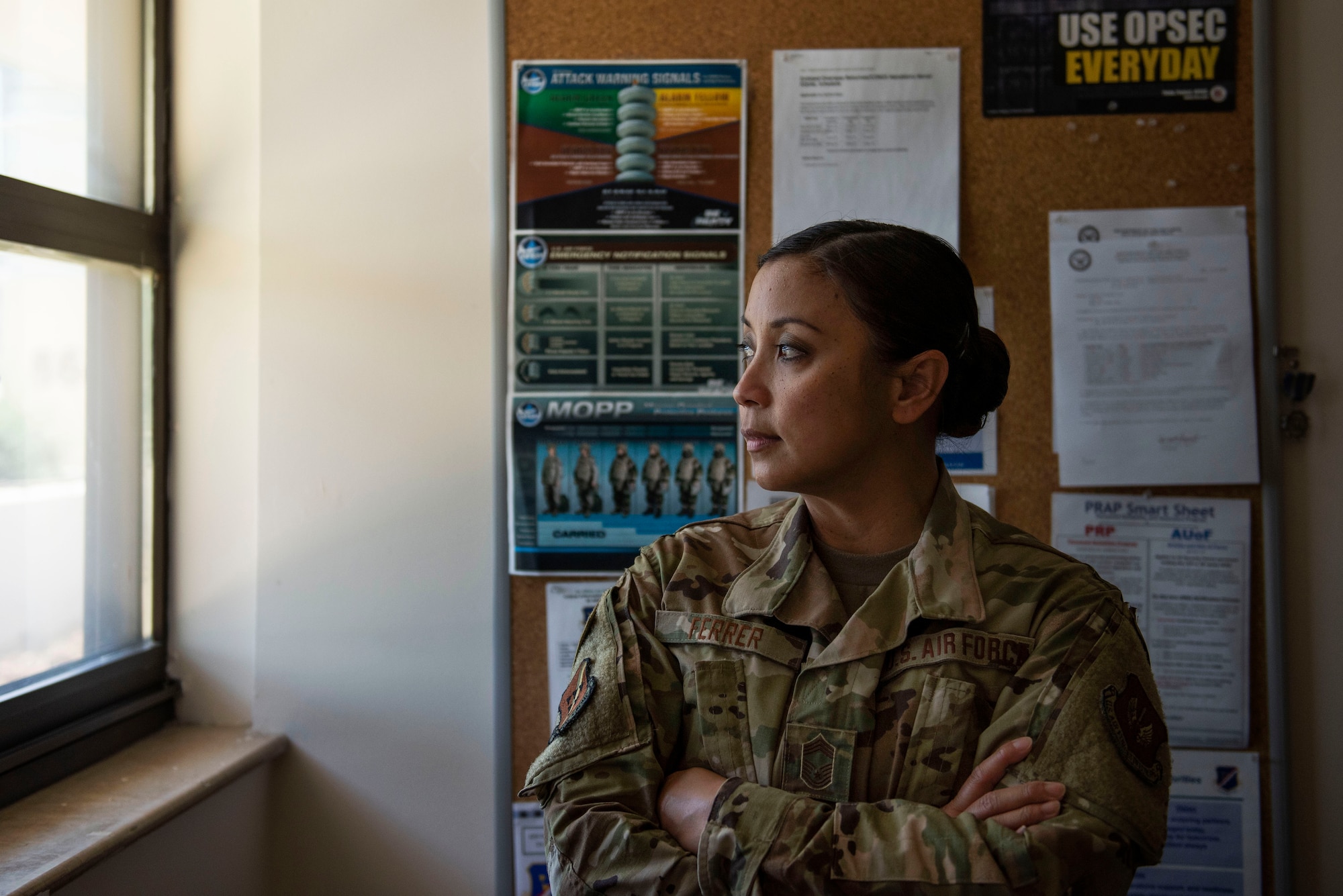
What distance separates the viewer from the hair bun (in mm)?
1290

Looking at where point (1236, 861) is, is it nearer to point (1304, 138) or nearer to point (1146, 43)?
point (1304, 138)

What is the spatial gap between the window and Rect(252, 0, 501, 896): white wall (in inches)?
9.8

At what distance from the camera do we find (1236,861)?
5.91ft

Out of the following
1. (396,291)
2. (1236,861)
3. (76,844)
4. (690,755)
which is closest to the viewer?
(690,755)

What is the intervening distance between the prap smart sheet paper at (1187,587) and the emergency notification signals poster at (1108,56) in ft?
2.56

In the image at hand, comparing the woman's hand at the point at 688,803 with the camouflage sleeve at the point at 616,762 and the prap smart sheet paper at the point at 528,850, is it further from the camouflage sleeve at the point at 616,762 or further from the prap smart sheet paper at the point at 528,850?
the prap smart sheet paper at the point at 528,850

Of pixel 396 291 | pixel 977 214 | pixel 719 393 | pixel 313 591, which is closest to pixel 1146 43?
pixel 977 214

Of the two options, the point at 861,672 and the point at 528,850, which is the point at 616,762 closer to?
the point at 861,672

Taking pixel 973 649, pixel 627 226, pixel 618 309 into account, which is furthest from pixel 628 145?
pixel 973 649

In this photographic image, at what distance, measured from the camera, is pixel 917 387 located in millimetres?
1244

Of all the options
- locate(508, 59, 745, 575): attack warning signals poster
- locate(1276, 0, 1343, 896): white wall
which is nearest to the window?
locate(508, 59, 745, 575): attack warning signals poster

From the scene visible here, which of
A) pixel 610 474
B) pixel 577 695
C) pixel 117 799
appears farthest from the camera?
pixel 610 474

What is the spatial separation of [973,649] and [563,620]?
97cm

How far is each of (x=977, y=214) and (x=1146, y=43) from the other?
0.46 meters
